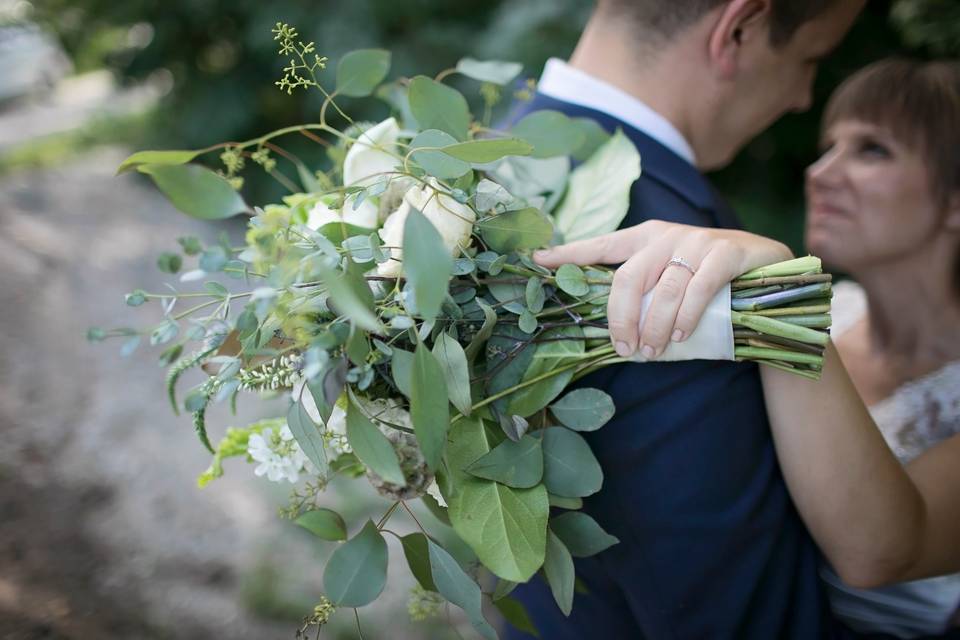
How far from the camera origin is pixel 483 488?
1034mm

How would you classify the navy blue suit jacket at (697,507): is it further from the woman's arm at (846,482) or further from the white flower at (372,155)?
the white flower at (372,155)

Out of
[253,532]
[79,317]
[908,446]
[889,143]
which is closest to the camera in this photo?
[908,446]

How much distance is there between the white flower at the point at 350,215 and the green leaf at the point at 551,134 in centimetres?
32

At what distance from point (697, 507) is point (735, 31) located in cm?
85

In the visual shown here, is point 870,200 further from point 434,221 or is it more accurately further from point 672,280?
point 434,221

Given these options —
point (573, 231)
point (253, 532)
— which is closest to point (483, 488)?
point (573, 231)

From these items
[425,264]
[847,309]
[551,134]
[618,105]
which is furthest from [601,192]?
[847,309]

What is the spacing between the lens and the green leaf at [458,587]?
1016mm

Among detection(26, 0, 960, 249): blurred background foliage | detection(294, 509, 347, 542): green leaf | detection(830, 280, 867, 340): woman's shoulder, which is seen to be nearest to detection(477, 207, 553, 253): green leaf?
detection(294, 509, 347, 542): green leaf

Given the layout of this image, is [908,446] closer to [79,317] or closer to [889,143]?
[889,143]

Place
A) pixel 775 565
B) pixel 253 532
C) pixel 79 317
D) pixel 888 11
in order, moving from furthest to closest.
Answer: pixel 79 317 < pixel 888 11 < pixel 253 532 < pixel 775 565

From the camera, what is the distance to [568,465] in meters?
1.06

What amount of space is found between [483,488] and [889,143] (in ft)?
4.85

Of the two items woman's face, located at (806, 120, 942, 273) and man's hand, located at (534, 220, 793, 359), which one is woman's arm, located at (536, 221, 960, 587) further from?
woman's face, located at (806, 120, 942, 273)
